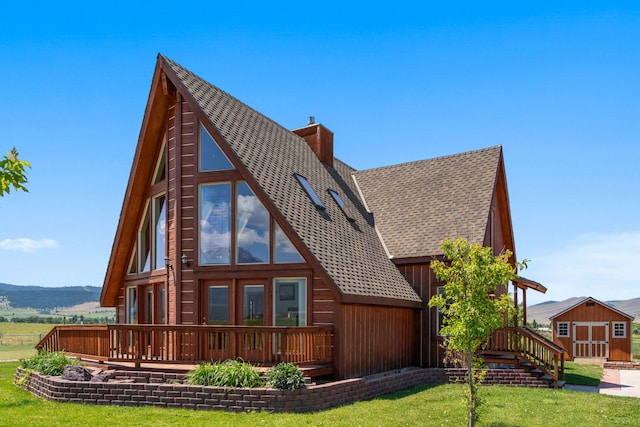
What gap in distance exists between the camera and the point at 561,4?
12.2 meters

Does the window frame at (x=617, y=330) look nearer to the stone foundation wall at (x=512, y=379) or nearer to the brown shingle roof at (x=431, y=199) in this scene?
the brown shingle roof at (x=431, y=199)

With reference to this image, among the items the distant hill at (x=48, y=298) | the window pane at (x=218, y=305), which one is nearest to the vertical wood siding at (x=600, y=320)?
the window pane at (x=218, y=305)

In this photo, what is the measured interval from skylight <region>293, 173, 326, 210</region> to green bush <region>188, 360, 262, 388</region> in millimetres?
5731

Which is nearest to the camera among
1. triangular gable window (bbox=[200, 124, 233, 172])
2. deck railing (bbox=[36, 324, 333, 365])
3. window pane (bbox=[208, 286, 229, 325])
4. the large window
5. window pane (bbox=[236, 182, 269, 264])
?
deck railing (bbox=[36, 324, 333, 365])

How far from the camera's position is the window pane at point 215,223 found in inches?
619

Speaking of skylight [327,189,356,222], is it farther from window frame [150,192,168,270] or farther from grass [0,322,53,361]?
grass [0,322,53,361]

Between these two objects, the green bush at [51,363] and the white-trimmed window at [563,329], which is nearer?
the green bush at [51,363]

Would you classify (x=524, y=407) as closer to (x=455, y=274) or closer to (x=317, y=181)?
(x=455, y=274)

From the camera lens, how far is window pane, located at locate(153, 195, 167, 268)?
1739 cm

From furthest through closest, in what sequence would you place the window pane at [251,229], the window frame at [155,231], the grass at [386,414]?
the window frame at [155,231] < the window pane at [251,229] < the grass at [386,414]

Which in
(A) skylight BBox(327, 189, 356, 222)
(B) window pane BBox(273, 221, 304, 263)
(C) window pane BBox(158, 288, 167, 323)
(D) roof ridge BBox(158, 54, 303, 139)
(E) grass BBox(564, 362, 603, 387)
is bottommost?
(E) grass BBox(564, 362, 603, 387)

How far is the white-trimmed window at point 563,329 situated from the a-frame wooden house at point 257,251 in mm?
9970

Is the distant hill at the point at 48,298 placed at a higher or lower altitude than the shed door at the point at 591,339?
lower

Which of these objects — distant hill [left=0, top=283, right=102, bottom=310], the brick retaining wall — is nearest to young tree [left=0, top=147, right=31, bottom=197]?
the brick retaining wall
